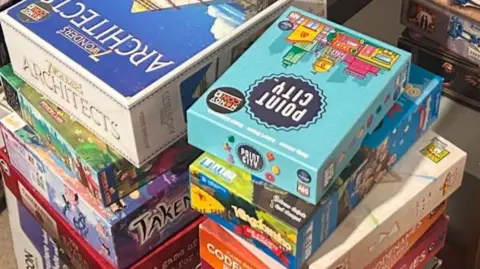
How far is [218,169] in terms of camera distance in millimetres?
976

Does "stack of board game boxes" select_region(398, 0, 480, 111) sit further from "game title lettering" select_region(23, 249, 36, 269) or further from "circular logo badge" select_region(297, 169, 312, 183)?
"game title lettering" select_region(23, 249, 36, 269)

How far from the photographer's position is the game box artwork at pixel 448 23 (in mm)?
1214

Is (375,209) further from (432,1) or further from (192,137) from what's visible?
(432,1)

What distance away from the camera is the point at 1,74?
1.17m

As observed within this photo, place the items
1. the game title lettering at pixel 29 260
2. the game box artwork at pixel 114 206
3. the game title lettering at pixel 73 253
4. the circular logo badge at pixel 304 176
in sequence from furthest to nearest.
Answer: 1. the game title lettering at pixel 29 260
2. the game title lettering at pixel 73 253
3. the game box artwork at pixel 114 206
4. the circular logo badge at pixel 304 176

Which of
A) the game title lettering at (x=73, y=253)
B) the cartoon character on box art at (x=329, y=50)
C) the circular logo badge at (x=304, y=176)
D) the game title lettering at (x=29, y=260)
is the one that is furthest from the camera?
the game title lettering at (x=29, y=260)

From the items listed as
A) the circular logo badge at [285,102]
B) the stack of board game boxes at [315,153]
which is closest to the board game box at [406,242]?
the stack of board game boxes at [315,153]

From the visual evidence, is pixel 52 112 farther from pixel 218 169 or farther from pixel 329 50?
pixel 329 50

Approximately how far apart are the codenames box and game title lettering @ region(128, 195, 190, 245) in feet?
0.12

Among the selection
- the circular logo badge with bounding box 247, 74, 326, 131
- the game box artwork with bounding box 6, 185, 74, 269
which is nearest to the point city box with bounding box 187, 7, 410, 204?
the circular logo badge with bounding box 247, 74, 326, 131

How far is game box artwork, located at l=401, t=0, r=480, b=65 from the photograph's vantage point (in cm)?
121

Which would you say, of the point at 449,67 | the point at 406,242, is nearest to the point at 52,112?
the point at 406,242

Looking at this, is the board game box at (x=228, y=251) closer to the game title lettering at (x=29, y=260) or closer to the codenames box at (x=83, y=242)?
the codenames box at (x=83, y=242)

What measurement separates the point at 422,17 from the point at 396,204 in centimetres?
38
